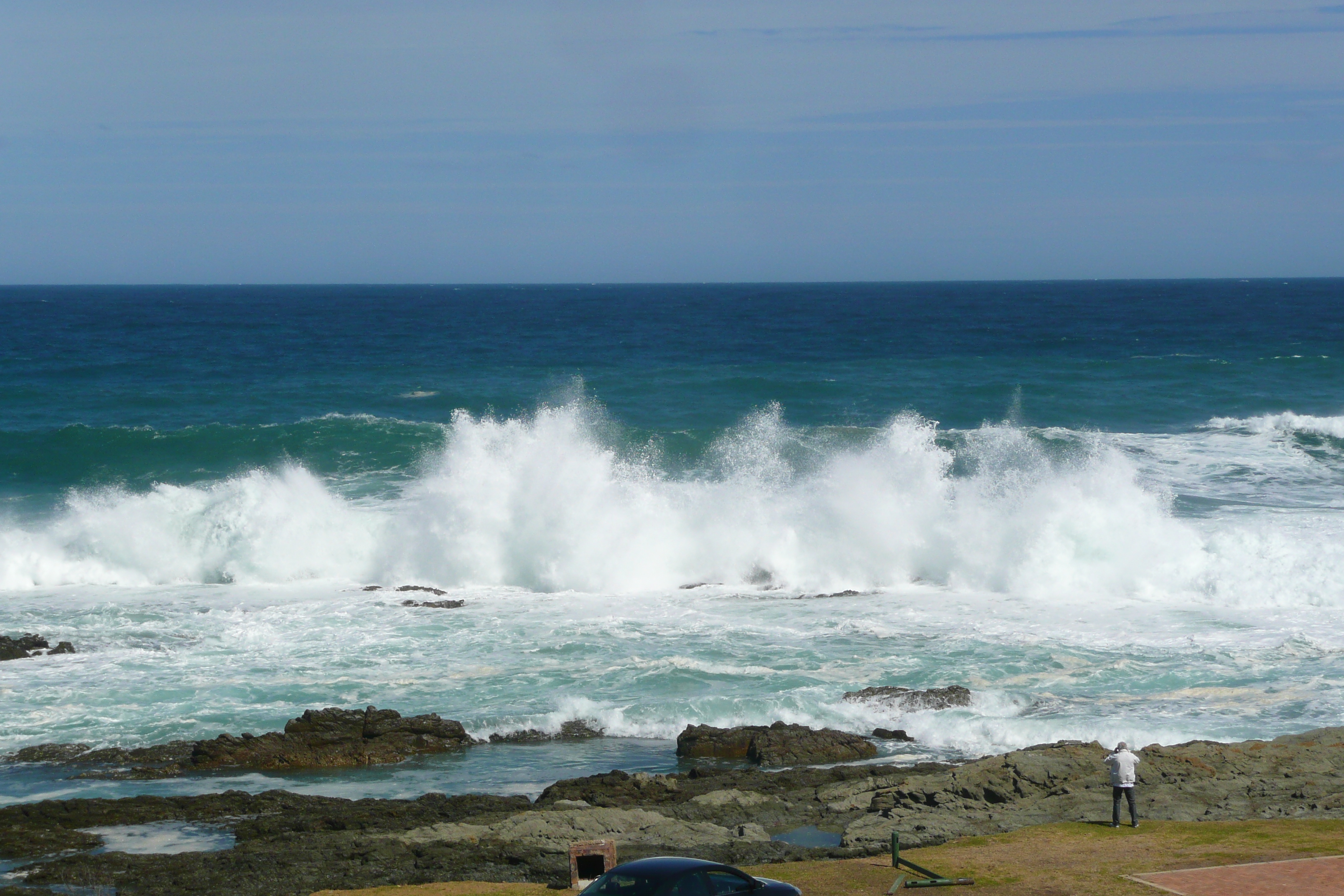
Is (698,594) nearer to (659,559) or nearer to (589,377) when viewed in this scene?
(659,559)

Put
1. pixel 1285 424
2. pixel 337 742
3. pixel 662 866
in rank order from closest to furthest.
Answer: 1. pixel 662 866
2. pixel 337 742
3. pixel 1285 424

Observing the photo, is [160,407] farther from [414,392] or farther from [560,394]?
[560,394]

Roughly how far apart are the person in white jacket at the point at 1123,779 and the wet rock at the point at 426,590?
15.3 metres

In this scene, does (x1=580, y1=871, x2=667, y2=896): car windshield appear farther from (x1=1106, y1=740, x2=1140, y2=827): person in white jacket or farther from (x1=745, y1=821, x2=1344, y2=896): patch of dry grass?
(x1=1106, y1=740, x2=1140, y2=827): person in white jacket

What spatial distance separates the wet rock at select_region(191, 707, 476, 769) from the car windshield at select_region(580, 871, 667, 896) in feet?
25.7

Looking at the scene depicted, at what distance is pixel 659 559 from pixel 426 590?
5.24 metres

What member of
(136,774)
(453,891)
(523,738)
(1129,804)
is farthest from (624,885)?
(136,774)

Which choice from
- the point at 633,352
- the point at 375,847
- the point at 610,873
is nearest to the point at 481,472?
the point at 375,847

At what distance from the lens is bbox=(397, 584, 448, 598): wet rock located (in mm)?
26031

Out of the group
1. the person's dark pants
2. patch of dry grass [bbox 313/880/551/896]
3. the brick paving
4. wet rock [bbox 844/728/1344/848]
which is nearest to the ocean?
wet rock [bbox 844/728/1344/848]

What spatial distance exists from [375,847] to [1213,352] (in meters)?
61.1

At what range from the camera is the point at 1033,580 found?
26.4 m

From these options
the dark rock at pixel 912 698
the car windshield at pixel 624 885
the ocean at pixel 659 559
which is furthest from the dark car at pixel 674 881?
the dark rock at pixel 912 698

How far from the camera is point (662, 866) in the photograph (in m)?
10.1
